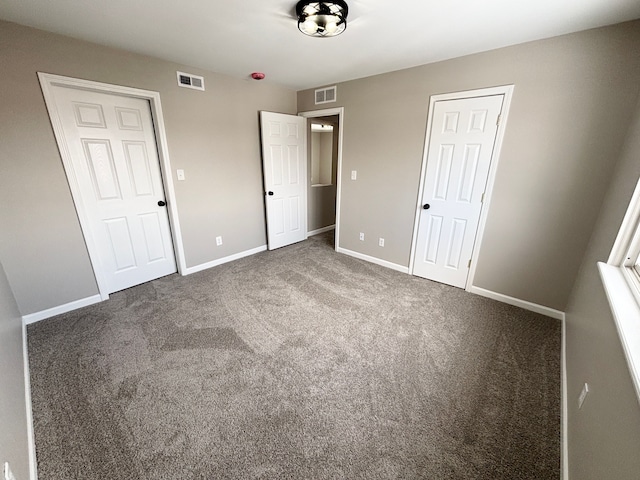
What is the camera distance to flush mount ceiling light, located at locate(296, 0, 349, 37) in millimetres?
1605

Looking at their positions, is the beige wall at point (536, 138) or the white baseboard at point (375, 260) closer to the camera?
the beige wall at point (536, 138)

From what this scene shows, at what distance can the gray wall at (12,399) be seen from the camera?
100 centimetres

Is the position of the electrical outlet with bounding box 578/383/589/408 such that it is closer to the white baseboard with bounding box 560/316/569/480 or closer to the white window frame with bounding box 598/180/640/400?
the white baseboard with bounding box 560/316/569/480

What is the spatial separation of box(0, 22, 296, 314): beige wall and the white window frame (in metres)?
3.53

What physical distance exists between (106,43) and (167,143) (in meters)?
0.89

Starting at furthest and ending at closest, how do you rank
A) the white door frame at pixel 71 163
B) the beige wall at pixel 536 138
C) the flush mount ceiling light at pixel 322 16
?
1. the white door frame at pixel 71 163
2. the beige wall at pixel 536 138
3. the flush mount ceiling light at pixel 322 16

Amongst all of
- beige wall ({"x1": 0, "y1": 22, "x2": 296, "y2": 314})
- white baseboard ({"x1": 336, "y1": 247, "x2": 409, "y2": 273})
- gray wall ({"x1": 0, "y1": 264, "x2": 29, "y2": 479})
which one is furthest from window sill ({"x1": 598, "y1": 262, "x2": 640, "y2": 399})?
beige wall ({"x1": 0, "y1": 22, "x2": 296, "y2": 314})

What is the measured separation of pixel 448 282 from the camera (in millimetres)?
2980

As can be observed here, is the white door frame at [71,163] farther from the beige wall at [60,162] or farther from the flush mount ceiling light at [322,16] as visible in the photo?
the flush mount ceiling light at [322,16]

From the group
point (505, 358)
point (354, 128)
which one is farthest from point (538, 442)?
point (354, 128)

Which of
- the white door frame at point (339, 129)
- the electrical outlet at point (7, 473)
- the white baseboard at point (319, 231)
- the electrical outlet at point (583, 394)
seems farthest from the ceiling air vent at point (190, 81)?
the electrical outlet at point (583, 394)

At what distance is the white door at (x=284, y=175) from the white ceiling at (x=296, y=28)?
1.05 m

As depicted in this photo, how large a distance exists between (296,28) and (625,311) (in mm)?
2564

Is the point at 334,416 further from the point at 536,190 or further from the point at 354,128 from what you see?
the point at 354,128
